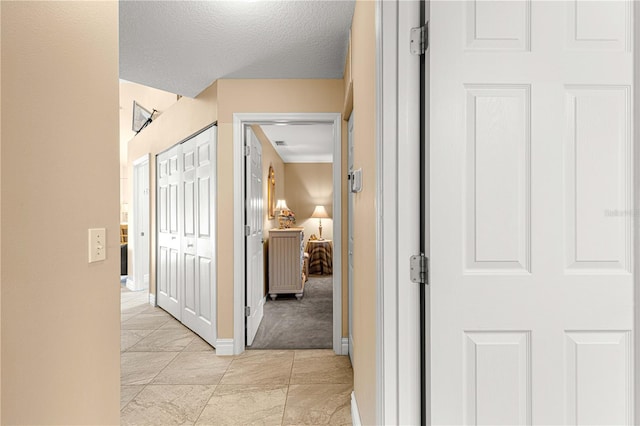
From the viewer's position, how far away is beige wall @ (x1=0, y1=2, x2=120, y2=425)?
0.79 meters

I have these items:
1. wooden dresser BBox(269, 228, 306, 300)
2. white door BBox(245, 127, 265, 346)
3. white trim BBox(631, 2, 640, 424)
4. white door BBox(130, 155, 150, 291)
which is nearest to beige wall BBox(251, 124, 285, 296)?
wooden dresser BBox(269, 228, 306, 300)

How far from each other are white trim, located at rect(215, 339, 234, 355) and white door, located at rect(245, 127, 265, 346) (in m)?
0.19

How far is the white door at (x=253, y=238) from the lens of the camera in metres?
3.03

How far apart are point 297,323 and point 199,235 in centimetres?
141

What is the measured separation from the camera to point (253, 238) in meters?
3.21

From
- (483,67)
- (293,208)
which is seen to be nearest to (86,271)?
(483,67)

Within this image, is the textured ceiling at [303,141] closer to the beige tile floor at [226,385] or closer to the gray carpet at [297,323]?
the gray carpet at [297,323]

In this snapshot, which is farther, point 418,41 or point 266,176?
point 266,176

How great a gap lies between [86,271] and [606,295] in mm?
1601

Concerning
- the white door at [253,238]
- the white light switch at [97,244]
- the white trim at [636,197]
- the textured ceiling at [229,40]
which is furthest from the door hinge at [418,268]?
the white door at [253,238]

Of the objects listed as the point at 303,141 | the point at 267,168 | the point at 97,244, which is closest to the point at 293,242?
the point at 267,168

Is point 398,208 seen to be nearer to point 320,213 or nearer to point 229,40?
point 229,40

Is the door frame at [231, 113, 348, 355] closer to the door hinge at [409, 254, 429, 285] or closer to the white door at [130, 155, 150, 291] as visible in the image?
the door hinge at [409, 254, 429, 285]

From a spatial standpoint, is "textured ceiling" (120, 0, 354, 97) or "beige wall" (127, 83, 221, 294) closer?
"textured ceiling" (120, 0, 354, 97)
